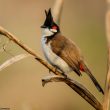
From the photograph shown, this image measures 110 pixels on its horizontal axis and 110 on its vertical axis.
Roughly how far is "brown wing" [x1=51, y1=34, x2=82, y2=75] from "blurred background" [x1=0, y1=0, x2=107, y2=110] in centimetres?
63

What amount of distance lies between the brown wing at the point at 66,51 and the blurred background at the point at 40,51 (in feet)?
2.07

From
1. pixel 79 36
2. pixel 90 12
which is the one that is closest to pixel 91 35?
pixel 79 36

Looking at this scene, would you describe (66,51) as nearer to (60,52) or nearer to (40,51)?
(60,52)

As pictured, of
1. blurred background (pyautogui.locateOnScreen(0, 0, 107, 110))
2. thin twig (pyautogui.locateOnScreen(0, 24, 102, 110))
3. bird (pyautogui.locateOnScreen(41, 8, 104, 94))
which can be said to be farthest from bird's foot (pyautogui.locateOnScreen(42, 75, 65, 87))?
blurred background (pyautogui.locateOnScreen(0, 0, 107, 110))

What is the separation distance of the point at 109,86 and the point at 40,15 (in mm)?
3636

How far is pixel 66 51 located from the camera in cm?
387

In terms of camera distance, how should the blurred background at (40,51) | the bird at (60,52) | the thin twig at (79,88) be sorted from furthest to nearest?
the blurred background at (40,51)
the bird at (60,52)
the thin twig at (79,88)

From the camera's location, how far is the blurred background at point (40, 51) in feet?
16.5

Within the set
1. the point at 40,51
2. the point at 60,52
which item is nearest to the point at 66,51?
the point at 60,52

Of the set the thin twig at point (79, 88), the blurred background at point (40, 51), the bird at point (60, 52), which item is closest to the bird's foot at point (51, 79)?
the thin twig at point (79, 88)

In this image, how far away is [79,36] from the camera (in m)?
5.83

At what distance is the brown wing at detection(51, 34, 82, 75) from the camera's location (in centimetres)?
380

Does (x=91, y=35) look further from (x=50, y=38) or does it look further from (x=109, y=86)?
(x=109, y=86)

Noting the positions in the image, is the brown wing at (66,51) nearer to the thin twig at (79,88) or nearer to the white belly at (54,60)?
the white belly at (54,60)
